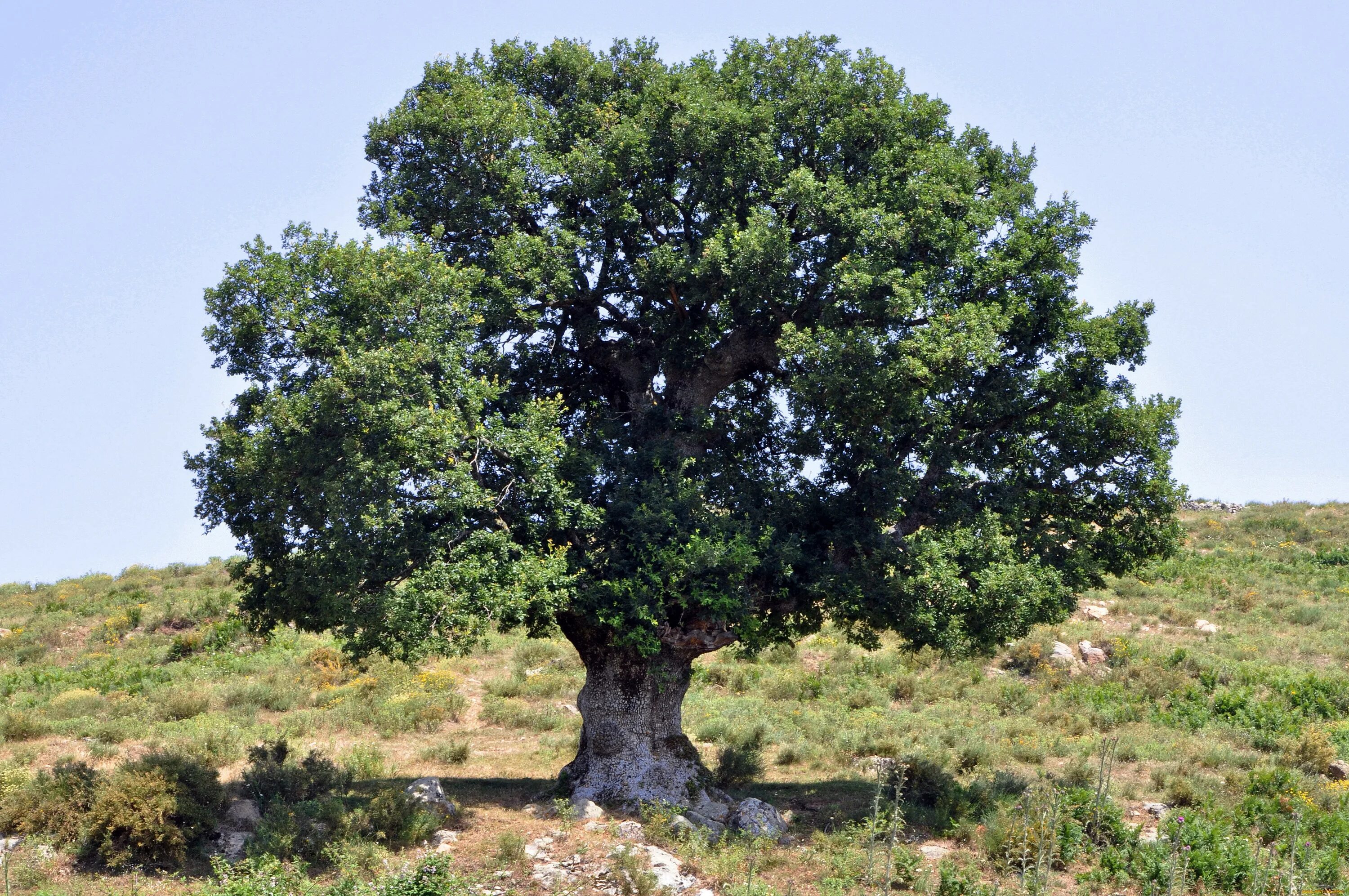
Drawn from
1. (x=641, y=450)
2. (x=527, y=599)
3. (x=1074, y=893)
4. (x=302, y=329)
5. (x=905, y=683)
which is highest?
(x=302, y=329)

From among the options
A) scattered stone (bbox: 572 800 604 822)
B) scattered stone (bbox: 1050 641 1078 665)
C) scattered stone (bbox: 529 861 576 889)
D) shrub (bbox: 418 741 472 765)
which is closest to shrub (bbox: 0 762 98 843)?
scattered stone (bbox: 529 861 576 889)

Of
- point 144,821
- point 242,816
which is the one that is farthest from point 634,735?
point 144,821

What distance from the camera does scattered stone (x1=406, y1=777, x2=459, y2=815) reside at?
716 inches

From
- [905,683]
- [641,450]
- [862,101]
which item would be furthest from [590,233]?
[905,683]

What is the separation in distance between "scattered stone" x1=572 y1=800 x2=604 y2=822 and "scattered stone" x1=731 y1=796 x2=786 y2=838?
7.18ft

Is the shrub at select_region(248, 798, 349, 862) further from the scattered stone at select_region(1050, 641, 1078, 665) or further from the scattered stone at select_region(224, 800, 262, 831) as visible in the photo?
the scattered stone at select_region(1050, 641, 1078, 665)

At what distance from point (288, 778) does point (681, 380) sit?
385 inches

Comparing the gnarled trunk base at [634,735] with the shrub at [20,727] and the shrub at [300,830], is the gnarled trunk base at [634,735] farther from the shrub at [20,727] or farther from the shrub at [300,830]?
the shrub at [20,727]

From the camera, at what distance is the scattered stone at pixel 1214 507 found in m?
58.7

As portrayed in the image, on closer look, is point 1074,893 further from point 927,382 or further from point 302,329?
point 302,329

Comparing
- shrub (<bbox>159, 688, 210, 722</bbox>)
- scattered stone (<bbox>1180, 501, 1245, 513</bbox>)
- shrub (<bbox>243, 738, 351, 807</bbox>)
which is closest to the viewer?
shrub (<bbox>243, 738, 351, 807</bbox>)

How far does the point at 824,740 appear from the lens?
2511cm

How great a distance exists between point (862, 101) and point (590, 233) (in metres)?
5.26

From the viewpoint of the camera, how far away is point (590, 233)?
65.1 feet
